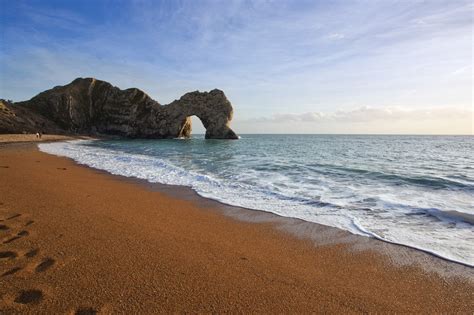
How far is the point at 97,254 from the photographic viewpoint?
12.9 ft

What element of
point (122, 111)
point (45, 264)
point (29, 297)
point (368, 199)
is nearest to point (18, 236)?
point (45, 264)

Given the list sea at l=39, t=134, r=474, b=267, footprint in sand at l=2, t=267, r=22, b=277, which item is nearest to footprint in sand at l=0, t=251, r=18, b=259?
footprint in sand at l=2, t=267, r=22, b=277

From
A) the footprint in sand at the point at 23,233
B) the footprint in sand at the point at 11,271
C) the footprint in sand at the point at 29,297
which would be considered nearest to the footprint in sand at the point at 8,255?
the footprint in sand at the point at 11,271

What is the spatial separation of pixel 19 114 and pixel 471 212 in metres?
76.4

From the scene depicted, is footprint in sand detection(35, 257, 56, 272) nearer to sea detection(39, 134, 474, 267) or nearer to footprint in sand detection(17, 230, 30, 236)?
footprint in sand detection(17, 230, 30, 236)

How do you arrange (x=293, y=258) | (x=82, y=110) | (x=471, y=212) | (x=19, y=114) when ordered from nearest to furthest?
1. (x=293, y=258)
2. (x=471, y=212)
3. (x=19, y=114)
4. (x=82, y=110)

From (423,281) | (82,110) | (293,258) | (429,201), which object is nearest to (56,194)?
(293,258)

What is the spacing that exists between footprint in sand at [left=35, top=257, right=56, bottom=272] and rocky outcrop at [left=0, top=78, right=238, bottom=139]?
69298 mm

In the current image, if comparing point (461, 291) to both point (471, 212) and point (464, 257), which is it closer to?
point (464, 257)

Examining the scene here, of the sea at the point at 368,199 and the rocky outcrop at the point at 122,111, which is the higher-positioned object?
the rocky outcrop at the point at 122,111

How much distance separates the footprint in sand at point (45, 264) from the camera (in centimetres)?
338

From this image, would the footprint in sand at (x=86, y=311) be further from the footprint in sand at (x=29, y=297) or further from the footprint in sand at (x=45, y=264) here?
the footprint in sand at (x=45, y=264)

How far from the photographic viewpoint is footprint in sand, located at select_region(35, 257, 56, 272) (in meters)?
3.38

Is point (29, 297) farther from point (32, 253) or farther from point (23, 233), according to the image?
point (23, 233)
